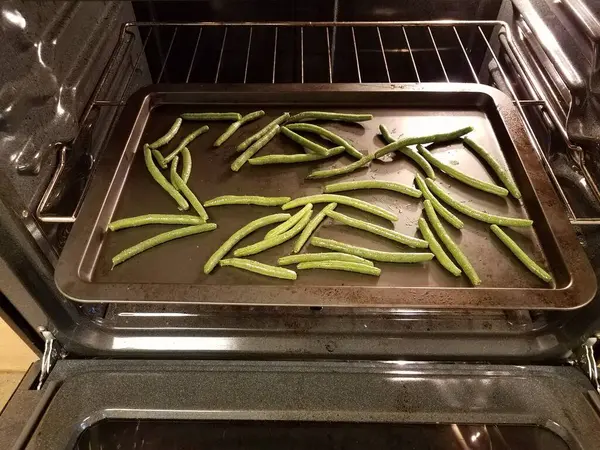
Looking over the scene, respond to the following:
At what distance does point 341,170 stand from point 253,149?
0.41 metres

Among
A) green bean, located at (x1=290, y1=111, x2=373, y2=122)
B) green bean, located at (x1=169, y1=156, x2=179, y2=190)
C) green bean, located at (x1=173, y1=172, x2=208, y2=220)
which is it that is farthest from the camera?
green bean, located at (x1=290, y1=111, x2=373, y2=122)

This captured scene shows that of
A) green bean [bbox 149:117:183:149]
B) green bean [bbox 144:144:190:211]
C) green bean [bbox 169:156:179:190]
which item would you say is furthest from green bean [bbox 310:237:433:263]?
green bean [bbox 149:117:183:149]

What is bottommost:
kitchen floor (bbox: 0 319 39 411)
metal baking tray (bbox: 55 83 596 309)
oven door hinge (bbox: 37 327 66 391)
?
kitchen floor (bbox: 0 319 39 411)

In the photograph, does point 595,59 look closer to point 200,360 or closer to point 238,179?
point 238,179

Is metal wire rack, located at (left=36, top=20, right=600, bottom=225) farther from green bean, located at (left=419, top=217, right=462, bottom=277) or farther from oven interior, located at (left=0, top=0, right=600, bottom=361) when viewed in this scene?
green bean, located at (left=419, top=217, right=462, bottom=277)

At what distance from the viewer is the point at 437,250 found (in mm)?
1792

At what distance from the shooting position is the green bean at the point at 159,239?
1792 mm

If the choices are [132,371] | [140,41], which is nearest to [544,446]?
[132,371]

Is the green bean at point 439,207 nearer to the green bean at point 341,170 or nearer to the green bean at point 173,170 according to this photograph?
the green bean at point 341,170

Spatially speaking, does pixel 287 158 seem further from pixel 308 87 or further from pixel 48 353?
pixel 48 353

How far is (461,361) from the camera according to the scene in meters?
1.88

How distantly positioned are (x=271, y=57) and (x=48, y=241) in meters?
1.63

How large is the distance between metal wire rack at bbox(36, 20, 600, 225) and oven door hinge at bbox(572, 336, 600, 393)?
1.09 meters

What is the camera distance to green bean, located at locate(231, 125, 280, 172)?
2.13 meters
